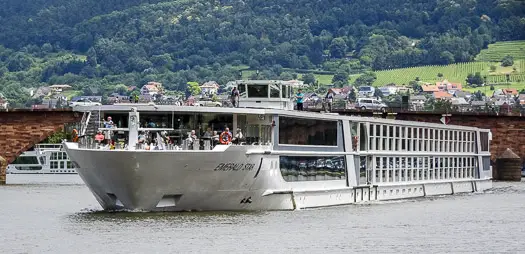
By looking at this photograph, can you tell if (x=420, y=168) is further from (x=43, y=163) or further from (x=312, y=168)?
(x=43, y=163)

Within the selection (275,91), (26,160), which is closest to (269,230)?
(275,91)

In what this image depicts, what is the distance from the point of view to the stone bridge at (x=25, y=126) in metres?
126

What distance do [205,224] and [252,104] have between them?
1295 cm

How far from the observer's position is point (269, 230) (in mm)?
63469

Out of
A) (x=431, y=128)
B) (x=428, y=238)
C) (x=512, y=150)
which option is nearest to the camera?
(x=428, y=238)

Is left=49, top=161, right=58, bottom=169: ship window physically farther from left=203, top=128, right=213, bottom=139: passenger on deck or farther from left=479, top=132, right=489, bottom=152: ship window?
left=203, top=128, right=213, bottom=139: passenger on deck

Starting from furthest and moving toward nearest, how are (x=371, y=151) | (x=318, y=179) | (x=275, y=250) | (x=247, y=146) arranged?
(x=371, y=151)
(x=318, y=179)
(x=247, y=146)
(x=275, y=250)

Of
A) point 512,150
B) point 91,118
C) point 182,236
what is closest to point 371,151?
point 91,118

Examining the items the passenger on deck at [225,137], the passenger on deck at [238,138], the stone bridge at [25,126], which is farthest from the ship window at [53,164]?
the passenger on deck at [225,137]

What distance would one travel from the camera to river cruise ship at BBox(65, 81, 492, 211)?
66.8 m

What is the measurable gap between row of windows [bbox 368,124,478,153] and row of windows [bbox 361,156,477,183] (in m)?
0.60

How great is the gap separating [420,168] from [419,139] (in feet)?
5.56

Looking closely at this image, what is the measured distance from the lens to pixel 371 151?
81312 millimetres

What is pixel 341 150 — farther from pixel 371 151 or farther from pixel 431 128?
pixel 431 128
